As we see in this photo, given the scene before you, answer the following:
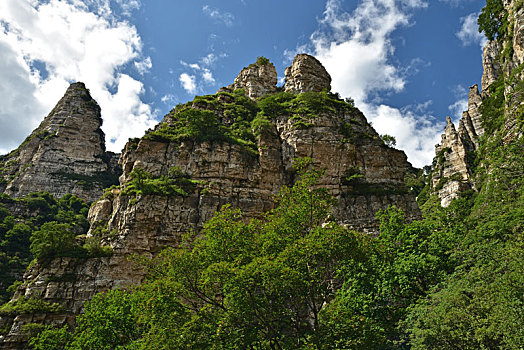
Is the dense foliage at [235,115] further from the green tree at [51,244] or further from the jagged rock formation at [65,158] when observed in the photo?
the jagged rock formation at [65,158]

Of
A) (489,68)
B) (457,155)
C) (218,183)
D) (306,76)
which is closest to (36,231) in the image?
(218,183)

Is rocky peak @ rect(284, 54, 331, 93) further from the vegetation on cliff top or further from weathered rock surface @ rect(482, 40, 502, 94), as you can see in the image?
weathered rock surface @ rect(482, 40, 502, 94)

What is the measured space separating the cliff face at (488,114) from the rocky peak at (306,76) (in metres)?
25.3

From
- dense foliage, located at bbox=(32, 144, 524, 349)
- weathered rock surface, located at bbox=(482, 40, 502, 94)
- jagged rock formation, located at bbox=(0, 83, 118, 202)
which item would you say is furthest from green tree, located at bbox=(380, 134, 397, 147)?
jagged rock formation, located at bbox=(0, 83, 118, 202)

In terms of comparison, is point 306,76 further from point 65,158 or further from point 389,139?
point 65,158

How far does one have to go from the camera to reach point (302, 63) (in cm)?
5562

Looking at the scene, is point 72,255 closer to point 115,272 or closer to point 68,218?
point 115,272

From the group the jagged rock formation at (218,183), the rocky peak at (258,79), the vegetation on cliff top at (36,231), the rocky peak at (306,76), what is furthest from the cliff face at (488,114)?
the vegetation on cliff top at (36,231)

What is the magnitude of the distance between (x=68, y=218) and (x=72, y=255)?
154ft

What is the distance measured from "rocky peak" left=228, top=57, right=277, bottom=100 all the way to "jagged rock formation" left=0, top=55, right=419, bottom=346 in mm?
14020

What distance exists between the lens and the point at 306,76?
2158 inches

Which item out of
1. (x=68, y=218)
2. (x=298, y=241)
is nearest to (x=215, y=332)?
(x=298, y=241)

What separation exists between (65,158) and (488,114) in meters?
99.3

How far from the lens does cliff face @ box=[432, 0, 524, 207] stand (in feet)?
118
